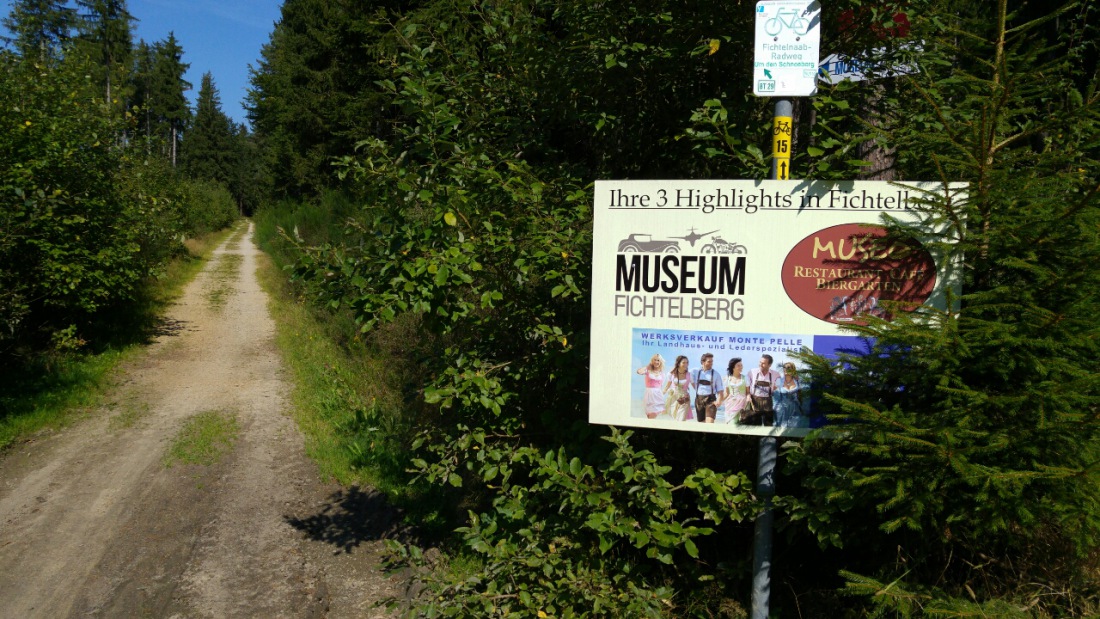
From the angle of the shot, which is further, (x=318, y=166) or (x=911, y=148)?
(x=318, y=166)

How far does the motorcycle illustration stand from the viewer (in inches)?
128

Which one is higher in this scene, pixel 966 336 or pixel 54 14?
pixel 54 14

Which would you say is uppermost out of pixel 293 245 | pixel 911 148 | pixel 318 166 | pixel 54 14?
pixel 54 14

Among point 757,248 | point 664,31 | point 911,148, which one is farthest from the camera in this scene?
point 664,31

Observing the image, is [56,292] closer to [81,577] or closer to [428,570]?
[81,577]

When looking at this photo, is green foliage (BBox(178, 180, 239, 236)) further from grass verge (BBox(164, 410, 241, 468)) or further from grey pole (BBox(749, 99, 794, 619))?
grey pole (BBox(749, 99, 794, 619))

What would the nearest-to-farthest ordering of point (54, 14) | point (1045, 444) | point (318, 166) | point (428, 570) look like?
point (1045, 444) < point (428, 570) < point (318, 166) < point (54, 14)

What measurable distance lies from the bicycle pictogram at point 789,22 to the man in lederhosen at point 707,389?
1.42 metres

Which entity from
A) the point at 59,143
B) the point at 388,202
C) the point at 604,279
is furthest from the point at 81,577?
the point at 59,143

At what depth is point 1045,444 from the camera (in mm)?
2742

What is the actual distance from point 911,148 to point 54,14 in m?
52.8

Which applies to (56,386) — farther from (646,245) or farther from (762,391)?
(762,391)

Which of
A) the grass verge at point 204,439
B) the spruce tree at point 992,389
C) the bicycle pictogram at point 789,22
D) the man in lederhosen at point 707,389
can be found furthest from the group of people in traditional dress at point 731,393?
the grass verge at point 204,439

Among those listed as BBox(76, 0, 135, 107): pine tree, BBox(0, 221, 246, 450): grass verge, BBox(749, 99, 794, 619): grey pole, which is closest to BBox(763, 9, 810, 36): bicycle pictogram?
BBox(749, 99, 794, 619): grey pole
